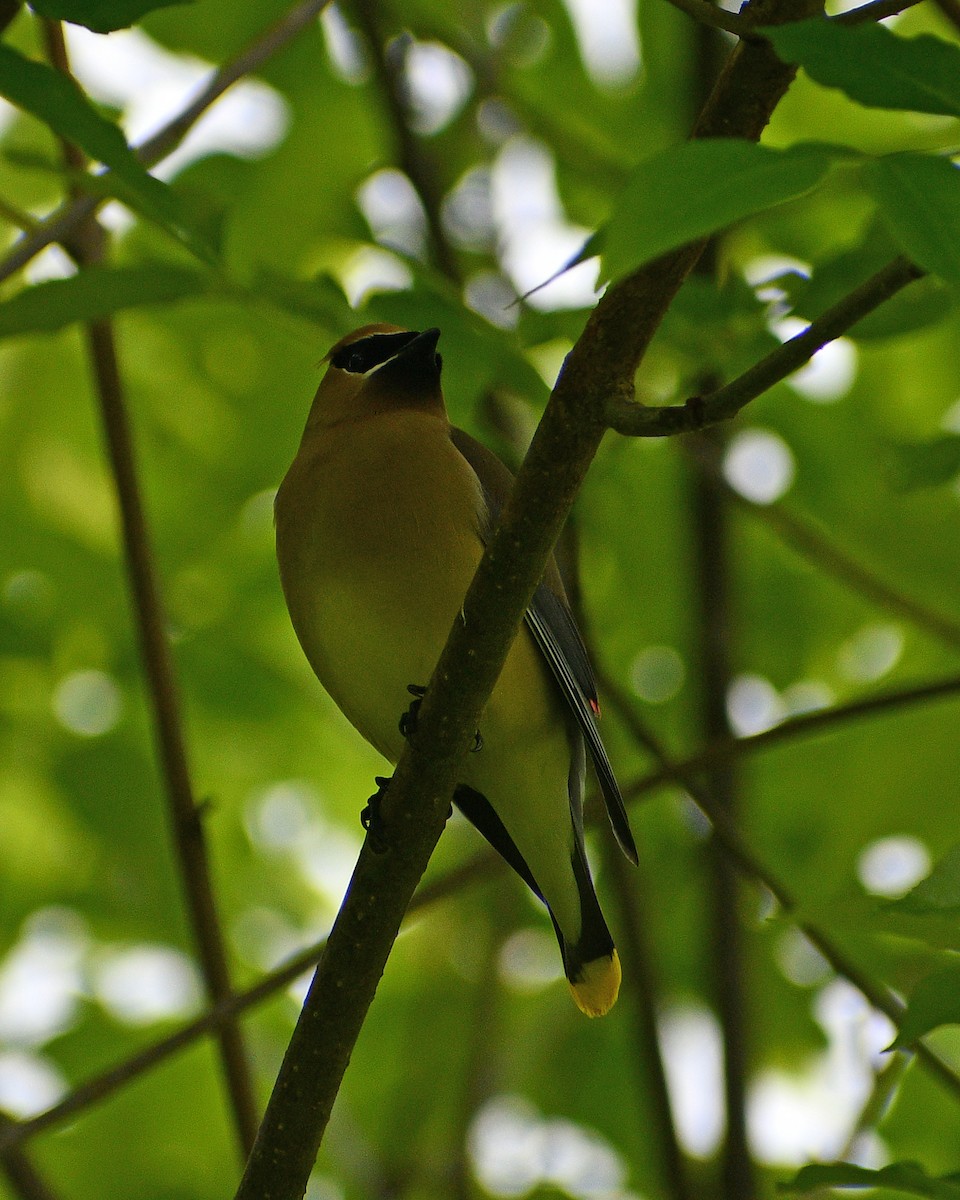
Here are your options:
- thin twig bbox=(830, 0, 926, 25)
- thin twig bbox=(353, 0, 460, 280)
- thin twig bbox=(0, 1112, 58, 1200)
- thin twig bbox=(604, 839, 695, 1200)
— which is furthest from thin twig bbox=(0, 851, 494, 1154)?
thin twig bbox=(353, 0, 460, 280)

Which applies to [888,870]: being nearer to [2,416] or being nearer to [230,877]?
[230,877]

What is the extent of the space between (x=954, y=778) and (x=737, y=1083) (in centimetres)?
98

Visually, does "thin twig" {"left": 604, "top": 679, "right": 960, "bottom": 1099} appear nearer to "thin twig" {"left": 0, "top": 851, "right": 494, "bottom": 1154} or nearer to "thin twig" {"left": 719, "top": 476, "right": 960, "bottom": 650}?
"thin twig" {"left": 719, "top": 476, "right": 960, "bottom": 650}

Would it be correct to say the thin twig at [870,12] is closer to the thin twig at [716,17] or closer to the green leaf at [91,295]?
the thin twig at [716,17]

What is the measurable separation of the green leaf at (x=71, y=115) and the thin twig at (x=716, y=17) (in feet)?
2.49

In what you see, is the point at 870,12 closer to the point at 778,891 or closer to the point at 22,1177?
the point at 778,891

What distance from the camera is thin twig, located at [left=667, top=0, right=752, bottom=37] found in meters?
2.17

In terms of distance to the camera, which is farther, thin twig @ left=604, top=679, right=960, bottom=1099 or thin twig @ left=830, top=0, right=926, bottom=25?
thin twig @ left=604, top=679, right=960, bottom=1099

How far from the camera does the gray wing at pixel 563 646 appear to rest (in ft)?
11.6

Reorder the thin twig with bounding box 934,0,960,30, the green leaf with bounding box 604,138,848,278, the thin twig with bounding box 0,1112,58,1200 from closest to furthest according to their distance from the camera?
the green leaf with bounding box 604,138,848,278 → the thin twig with bounding box 934,0,960,30 → the thin twig with bounding box 0,1112,58,1200

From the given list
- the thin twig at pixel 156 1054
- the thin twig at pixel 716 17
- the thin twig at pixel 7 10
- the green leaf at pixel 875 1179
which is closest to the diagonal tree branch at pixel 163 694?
the thin twig at pixel 156 1054

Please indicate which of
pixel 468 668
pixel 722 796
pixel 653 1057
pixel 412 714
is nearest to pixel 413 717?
pixel 412 714

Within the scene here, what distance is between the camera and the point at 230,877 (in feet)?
17.6

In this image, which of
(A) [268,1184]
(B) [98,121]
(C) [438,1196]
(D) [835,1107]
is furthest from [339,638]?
(D) [835,1107]
